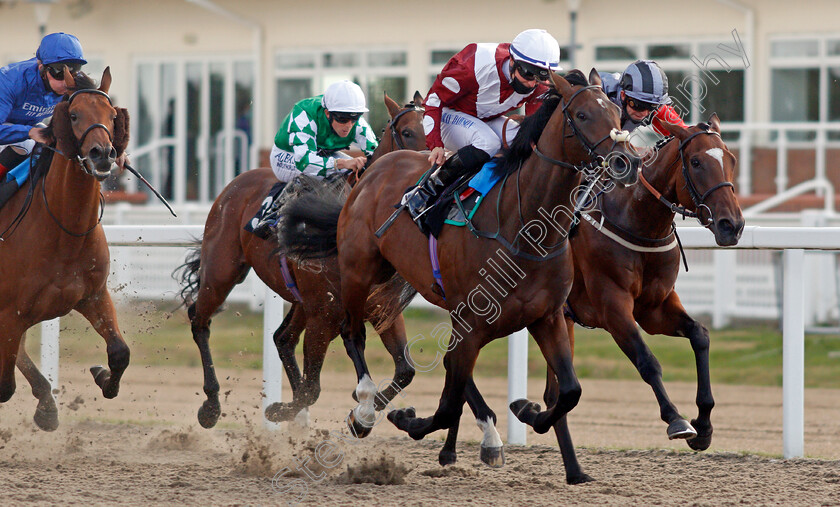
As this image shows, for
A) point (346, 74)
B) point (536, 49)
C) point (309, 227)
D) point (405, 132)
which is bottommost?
point (309, 227)

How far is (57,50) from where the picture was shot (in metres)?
5.55

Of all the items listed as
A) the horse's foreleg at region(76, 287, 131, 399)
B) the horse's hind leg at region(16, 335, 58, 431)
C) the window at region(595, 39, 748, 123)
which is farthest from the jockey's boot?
the window at region(595, 39, 748, 123)

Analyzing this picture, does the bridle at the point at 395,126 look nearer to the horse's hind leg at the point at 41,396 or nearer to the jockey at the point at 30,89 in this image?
the jockey at the point at 30,89

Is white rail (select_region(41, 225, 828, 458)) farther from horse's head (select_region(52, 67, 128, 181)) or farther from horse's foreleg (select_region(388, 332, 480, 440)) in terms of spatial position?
horse's head (select_region(52, 67, 128, 181))

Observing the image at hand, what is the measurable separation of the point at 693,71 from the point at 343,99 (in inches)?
315

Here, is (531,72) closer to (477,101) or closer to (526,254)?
(477,101)

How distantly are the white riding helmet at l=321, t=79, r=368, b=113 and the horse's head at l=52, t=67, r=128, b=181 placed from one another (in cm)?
120

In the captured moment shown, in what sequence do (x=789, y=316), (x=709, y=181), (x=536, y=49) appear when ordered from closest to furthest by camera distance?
(x=536, y=49)
(x=709, y=181)
(x=789, y=316)

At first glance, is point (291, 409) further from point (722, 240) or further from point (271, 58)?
point (271, 58)

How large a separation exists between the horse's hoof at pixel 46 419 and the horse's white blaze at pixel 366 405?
5.82 feet

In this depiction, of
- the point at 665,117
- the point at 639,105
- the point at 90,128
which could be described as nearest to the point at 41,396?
the point at 90,128

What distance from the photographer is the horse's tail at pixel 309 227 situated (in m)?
5.71

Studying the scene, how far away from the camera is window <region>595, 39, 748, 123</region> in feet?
42.4

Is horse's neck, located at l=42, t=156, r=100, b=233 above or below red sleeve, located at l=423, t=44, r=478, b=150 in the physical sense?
below
